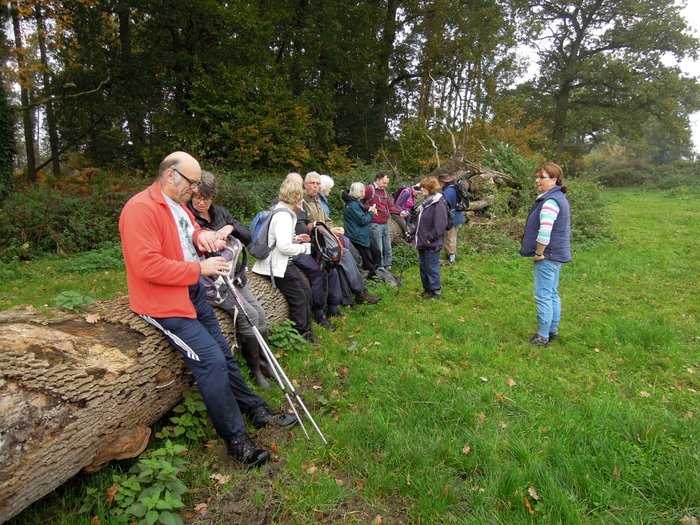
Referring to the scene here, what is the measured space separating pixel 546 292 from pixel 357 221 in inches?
135

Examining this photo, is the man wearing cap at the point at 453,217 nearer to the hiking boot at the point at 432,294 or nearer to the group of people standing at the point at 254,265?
the group of people standing at the point at 254,265

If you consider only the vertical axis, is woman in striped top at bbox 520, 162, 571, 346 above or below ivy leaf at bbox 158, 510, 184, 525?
above

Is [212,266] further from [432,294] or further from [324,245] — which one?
[432,294]

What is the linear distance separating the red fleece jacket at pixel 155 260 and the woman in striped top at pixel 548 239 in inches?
148

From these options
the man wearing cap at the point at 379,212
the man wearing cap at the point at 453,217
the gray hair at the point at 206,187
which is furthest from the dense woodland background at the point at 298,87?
the gray hair at the point at 206,187

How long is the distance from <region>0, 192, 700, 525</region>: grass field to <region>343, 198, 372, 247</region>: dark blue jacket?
1478mm

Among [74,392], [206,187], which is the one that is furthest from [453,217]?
[74,392]

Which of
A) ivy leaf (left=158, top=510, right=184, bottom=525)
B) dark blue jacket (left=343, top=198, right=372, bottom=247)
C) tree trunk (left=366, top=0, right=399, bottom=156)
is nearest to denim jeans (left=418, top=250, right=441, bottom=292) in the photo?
dark blue jacket (left=343, top=198, right=372, bottom=247)

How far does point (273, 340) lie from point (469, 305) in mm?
3249

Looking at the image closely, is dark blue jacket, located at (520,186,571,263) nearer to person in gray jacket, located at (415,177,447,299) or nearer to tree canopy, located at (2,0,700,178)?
person in gray jacket, located at (415,177,447,299)

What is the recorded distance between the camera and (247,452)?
3.04 metres

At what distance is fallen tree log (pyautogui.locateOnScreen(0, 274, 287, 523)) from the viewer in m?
2.36

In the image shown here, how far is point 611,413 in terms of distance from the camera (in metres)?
3.49

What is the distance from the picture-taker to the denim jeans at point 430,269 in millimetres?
6832
